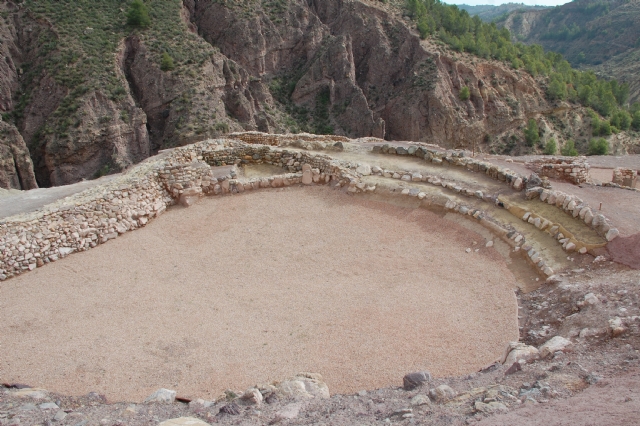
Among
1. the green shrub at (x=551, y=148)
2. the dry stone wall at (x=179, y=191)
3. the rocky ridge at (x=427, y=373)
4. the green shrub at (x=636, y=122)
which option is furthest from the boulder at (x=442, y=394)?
the green shrub at (x=636, y=122)

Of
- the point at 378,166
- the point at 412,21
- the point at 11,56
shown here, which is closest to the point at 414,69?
the point at 412,21

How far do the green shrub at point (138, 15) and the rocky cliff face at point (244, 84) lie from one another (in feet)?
3.56

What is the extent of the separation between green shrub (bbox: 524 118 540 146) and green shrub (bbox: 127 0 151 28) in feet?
151

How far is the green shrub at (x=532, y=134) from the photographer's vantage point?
64188 millimetres

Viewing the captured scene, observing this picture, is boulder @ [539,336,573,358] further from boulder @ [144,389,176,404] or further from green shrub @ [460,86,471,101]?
green shrub @ [460,86,471,101]

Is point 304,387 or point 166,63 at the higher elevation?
point 166,63

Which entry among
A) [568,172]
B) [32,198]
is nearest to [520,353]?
[568,172]

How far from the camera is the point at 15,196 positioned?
17469 millimetres

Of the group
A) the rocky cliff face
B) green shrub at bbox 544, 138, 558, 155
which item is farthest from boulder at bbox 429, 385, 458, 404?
green shrub at bbox 544, 138, 558, 155

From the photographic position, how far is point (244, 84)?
58281mm

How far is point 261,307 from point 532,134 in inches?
2372

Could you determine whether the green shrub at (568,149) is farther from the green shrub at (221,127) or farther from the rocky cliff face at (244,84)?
the green shrub at (221,127)

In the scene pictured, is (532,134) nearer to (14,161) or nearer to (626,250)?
(14,161)

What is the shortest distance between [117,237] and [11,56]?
143 feet
